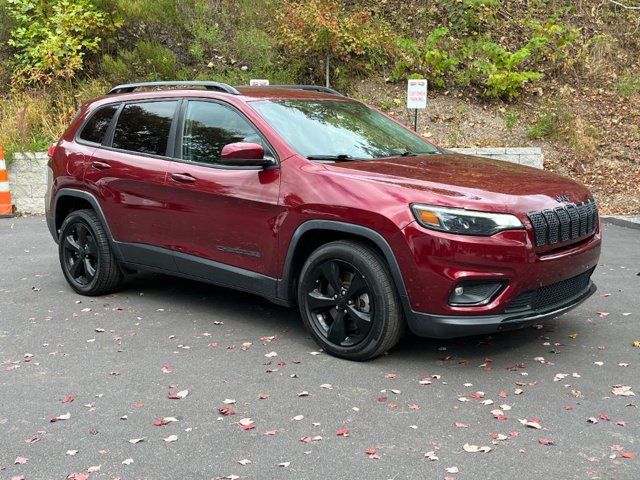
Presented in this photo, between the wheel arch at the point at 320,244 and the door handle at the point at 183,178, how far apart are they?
1.09 metres

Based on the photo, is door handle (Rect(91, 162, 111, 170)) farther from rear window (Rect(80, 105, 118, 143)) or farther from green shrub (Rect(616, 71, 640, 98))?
green shrub (Rect(616, 71, 640, 98))

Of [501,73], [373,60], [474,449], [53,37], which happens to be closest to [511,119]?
[501,73]

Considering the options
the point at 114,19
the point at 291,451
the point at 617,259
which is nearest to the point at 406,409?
the point at 291,451

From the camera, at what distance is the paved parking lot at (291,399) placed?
3.62m

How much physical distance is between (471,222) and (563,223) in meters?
0.69

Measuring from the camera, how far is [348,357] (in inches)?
196

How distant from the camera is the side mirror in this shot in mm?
5105

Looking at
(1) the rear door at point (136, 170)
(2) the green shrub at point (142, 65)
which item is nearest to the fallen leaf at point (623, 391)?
(1) the rear door at point (136, 170)

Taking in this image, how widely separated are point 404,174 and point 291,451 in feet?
6.56

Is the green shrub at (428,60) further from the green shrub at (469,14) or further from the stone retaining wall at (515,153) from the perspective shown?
the stone retaining wall at (515,153)

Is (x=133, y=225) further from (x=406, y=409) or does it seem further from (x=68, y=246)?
(x=406, y=409)

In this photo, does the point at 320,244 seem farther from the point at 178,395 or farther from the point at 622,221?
the point at 622,221

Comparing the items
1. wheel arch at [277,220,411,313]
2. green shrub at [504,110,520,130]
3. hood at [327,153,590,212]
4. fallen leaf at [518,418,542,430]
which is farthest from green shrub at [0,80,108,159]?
fallen leaf at [518,418,542,430]

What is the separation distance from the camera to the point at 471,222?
446 cm
